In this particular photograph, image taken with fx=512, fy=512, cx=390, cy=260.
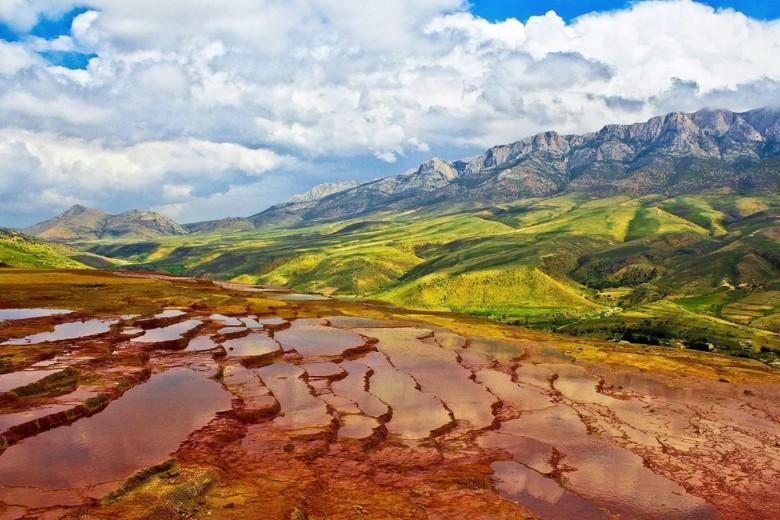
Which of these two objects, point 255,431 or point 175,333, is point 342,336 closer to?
point 175,333

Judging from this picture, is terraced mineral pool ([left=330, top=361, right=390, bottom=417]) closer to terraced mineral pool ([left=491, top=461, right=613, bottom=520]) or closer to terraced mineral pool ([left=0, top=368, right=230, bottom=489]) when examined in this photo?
terraced mineral pool ([left=0, top=368, right=230, bottom=489])

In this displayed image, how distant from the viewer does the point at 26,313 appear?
84500 mm

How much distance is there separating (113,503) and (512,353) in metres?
66.5

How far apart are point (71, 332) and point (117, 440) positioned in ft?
143

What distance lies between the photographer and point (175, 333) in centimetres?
7519

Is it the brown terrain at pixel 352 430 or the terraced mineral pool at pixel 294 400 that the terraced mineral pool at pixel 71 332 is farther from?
the terraced mineral pool at pixel 294 400

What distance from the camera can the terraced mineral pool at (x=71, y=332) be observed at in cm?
6396

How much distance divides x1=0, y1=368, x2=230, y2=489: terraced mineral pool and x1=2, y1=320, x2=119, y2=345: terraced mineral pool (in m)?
25.9

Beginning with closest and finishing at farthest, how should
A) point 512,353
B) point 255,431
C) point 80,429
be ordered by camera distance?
point 80,429, point 255,431, point 512,353

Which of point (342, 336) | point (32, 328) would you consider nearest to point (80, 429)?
point (32, 328)

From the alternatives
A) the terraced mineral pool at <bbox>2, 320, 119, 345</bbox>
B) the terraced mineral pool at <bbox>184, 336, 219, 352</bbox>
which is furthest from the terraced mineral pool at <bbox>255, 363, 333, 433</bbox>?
the terraced mineral pool at <bbox>2, 320, 119, 345</bbox>

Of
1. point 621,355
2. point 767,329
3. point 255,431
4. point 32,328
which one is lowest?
point 767,329

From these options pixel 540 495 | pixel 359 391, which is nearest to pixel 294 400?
pixel 359 391

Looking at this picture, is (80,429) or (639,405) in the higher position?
(80,429)
